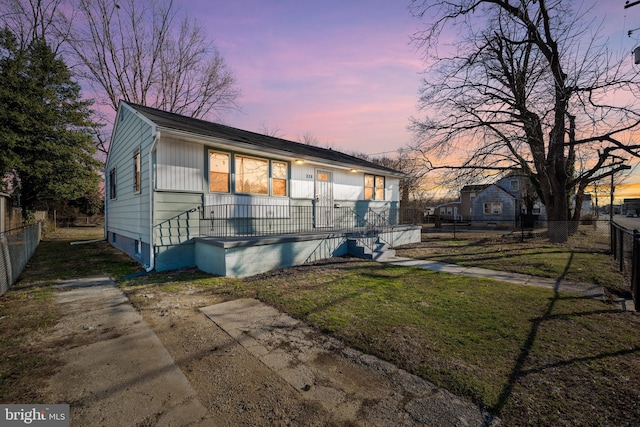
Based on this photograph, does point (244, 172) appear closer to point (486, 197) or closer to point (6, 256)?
point (6, 256)

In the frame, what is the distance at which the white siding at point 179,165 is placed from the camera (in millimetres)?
7129

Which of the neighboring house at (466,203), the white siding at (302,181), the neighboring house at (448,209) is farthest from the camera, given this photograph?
the neighboring house at (448,209)

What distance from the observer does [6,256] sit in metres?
5.56

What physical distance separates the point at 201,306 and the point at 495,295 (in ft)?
17.5

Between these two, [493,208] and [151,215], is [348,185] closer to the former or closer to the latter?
[151,215]

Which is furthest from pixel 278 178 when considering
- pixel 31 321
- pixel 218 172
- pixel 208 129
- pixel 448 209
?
pixel 448 209

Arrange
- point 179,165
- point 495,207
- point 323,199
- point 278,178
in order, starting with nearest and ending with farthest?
1. point 179,165
2. point 278,178
3. point 323,199
4. point 495,207

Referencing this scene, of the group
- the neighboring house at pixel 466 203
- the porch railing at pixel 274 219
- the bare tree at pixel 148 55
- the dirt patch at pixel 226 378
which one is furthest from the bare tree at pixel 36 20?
the neighboring house at pixel 466 203

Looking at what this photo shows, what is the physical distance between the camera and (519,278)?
6.59 metres

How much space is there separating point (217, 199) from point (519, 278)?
26.9 ft

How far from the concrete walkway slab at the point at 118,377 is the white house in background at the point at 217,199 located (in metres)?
2.79

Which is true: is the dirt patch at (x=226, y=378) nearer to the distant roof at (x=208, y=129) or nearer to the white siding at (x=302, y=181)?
the distant roof at (x=208, y=129)

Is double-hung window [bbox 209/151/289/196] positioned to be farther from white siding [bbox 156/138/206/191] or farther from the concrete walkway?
the concrete walkway

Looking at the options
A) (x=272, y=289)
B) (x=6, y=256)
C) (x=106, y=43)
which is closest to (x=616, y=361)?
(x=272, y=289)
